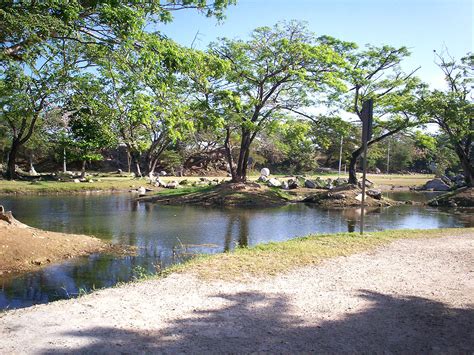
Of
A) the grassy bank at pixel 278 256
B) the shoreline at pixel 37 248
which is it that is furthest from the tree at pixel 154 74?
the shoreline at pixel 37 248

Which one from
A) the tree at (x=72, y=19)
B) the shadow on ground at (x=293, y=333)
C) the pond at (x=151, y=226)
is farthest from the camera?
the pond at (x=151, y=226)

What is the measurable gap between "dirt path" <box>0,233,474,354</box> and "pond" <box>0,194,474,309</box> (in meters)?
1.64

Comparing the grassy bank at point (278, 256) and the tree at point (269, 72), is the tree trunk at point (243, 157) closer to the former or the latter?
the tree at point (269, 72)

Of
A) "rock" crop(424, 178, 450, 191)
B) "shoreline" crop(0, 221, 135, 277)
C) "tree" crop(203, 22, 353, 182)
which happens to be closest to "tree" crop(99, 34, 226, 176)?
"shoreline" crop(0, 221, 135, 277)

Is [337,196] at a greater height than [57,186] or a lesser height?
greater

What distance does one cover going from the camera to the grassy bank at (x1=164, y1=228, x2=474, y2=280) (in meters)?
6.83

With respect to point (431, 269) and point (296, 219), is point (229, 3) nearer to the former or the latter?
point (431, 269)

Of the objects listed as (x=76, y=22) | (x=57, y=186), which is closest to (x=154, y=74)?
(x=76, y=22)

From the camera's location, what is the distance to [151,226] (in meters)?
15.9

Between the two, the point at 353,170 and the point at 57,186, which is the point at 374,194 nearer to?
the point at 353,170

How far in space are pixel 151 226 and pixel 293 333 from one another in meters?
12.1

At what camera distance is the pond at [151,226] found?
27.7 ft

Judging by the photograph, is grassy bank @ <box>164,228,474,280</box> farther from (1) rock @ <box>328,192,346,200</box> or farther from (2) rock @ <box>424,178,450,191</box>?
(2) rock @ <box>424,178,450,191</box>

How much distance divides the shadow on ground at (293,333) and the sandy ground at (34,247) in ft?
19.8
